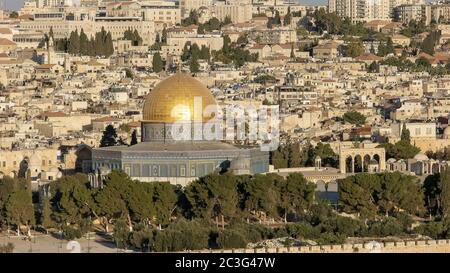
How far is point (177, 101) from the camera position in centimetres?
4122

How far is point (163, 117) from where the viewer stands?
41344mm

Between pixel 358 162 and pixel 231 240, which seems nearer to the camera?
pixel 231 240

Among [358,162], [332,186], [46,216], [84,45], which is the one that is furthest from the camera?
[84,45]

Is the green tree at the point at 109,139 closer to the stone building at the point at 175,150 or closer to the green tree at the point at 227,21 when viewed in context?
the stone building at the point at 175,150

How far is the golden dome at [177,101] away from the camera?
4116 cm

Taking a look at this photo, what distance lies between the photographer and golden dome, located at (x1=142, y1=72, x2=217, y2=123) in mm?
41156

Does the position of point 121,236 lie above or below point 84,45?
above

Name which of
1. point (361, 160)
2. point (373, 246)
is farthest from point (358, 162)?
point (373, 246)

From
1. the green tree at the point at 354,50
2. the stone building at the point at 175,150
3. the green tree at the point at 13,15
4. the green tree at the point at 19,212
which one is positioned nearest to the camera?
the green tree at the point at 19,212

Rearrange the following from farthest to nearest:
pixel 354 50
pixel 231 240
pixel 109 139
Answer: pixel 354 50 → pixel 109 139 → pixel 231 240

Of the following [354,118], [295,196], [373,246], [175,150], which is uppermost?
[175,150]

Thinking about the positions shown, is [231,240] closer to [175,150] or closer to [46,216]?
[46,216]

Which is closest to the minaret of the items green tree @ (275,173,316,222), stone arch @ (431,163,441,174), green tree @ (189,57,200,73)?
green tree @ (189,57,200,73)

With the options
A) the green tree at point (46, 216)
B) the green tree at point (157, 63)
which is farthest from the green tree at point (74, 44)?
the green tree at point (46, 216)
